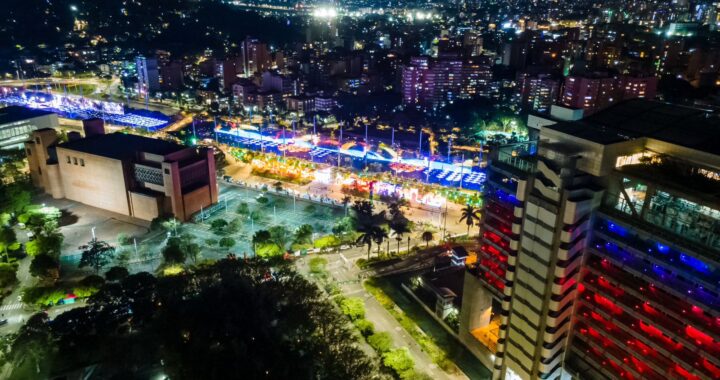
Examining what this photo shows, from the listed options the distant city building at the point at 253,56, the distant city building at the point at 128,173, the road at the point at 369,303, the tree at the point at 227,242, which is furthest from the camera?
the distant city building at the point at 253,56

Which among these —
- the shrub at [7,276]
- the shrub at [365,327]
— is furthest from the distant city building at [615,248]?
the shrub at [7,276]

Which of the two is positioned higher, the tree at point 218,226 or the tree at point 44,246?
the tree at point 44,246

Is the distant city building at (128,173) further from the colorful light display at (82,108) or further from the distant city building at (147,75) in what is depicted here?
the distant city building at (147,75)

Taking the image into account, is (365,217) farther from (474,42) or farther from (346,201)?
(474,42)

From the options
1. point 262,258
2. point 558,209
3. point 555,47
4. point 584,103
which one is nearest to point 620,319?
point 558,209

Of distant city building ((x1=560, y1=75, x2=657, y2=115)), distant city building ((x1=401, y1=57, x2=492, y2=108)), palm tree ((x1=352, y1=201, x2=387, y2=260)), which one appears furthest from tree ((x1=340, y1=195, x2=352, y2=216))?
distant city building ((x1=401, y1=57, x2=492, y2=108))

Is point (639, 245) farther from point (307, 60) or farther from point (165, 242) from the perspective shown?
point (307, 60)
